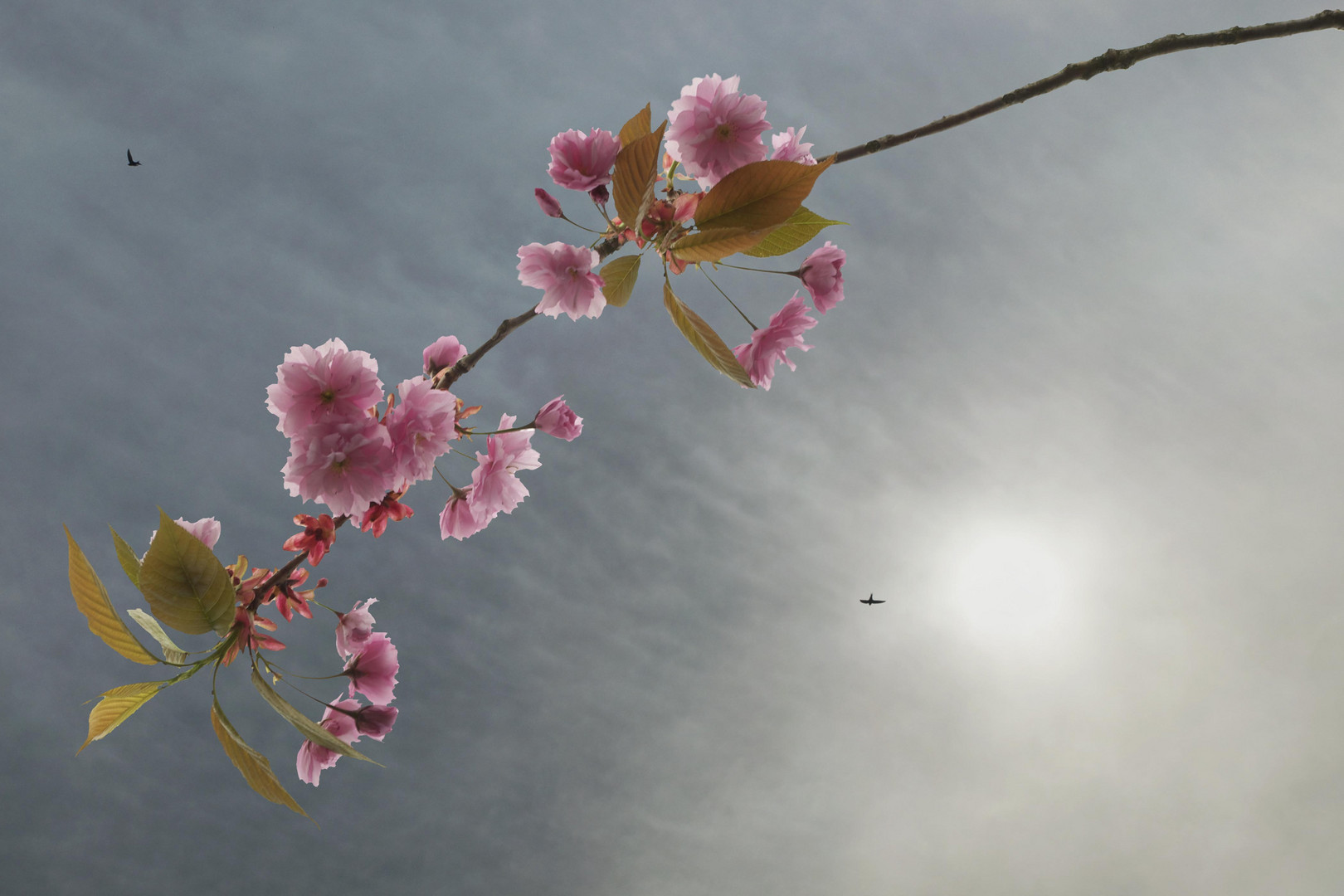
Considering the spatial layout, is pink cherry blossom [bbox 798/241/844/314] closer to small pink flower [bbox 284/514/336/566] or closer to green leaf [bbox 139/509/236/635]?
small pink flower [bbox 284/514/336/566]

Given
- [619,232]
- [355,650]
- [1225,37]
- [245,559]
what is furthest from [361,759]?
[1225,37]

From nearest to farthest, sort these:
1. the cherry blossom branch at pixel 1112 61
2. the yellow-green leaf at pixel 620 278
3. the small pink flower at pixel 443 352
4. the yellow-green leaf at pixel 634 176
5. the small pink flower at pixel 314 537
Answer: the cherry blossom branch at pixel 1112 61 < the yellow-green leaf at pixel 634 176 < the yellow-green leaf at pixel 620 278 < the small pink flower at pixel 314 537 < the small pink flower at pixel 443 352

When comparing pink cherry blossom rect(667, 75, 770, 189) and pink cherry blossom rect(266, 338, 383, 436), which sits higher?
pink cherry blossom rect(667, 75, 770, 189)

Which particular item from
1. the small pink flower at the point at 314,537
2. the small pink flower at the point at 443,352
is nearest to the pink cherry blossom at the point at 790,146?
the small pink flower at the point at 443,352

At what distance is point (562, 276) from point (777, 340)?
484 millimetres

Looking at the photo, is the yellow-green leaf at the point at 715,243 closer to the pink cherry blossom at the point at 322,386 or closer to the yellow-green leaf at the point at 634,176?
the yellow-green leaf at the point at 634,176

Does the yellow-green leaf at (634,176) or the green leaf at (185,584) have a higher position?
the yellow-green leaf at (634,176)

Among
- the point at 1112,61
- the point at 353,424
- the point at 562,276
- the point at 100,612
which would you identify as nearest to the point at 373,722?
the point at 100,612

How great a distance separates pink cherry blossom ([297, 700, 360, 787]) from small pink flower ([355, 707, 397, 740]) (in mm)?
16

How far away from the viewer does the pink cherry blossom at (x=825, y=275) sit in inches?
63.0

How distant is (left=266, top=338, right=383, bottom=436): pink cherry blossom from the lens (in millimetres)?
1211

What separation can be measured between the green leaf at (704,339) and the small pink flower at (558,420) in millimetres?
555

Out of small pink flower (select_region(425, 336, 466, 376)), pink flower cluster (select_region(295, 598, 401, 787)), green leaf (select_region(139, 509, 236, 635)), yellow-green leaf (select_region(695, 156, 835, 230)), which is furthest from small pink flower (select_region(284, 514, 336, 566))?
yellow-green leaf (select_region(695, 156, 835, 230))

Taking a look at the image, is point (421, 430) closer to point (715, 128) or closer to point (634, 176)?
point (634, 176)
